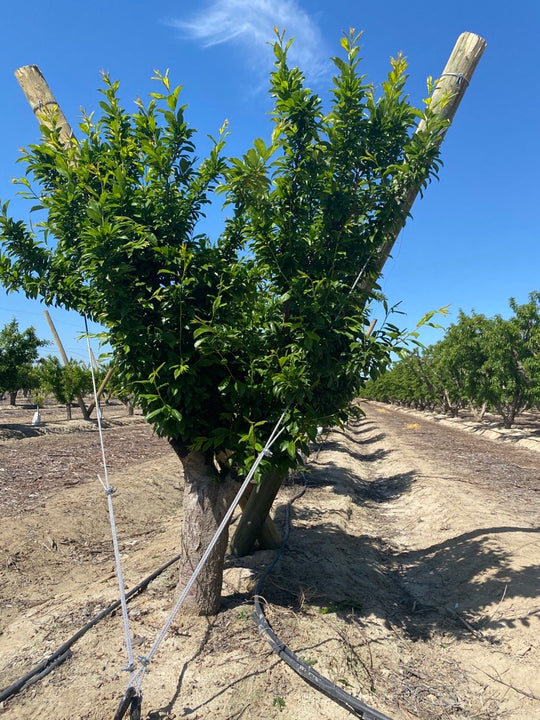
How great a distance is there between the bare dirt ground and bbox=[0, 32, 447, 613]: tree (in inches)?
62.7

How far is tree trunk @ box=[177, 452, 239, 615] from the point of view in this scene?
4.57 meters

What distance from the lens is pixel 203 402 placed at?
14.6 ft

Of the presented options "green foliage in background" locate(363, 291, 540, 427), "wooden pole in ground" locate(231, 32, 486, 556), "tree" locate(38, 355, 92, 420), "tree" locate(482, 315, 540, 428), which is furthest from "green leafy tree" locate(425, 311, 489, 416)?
"wooden pole in ground" locate(231, 32, 486, 556)

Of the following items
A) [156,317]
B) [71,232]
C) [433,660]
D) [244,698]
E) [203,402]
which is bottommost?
[433,660]

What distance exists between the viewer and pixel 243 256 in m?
4.35

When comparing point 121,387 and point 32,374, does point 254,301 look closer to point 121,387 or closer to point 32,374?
point 121,387

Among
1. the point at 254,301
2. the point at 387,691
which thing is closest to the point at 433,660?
the point at 387,691

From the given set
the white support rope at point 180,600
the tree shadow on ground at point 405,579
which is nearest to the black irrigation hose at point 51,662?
the white support rope at point 180,600

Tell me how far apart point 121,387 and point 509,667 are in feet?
14.3

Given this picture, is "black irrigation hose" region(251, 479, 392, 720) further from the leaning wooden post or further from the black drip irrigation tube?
the leaning wooden post

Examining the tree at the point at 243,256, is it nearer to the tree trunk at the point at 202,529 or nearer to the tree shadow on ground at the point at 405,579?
the tree trunk at the point at 202,529

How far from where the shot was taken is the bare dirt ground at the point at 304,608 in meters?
3.62

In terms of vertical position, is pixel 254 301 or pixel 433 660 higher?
pixel 254 301

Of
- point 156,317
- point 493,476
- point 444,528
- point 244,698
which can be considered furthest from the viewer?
point 493,476
